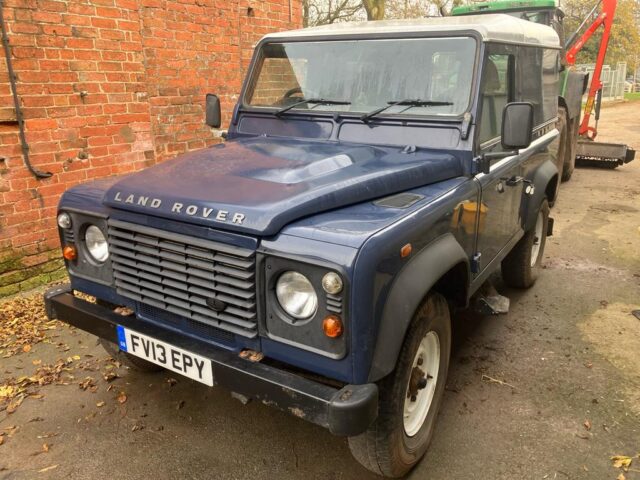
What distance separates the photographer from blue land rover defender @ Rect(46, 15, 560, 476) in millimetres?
1991

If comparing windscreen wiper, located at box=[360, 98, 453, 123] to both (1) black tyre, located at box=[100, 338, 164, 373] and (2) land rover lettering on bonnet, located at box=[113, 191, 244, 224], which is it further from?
(1) black tyre, located at box=[100, 338, 164, 373]

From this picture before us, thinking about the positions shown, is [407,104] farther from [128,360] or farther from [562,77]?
[562,77]

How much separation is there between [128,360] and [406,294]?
198cm

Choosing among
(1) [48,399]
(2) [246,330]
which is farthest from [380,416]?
(1) [48,399]

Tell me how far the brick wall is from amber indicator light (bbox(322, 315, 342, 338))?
358 cm

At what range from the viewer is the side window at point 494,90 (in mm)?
3012

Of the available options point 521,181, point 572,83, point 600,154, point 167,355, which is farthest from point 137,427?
point 600,154

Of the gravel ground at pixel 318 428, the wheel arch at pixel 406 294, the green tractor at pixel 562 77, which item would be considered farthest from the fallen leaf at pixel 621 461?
the green tractor at pixel 562 77

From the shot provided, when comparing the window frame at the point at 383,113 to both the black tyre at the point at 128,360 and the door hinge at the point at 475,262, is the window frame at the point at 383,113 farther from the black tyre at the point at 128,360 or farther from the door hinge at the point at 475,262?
the black tyre at the point at 128,360

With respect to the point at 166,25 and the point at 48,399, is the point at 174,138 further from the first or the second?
the point at 48,399

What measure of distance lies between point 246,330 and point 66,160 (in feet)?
11.1

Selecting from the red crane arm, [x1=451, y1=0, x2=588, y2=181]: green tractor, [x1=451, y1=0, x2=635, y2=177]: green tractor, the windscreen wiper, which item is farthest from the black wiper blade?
the red crane arm

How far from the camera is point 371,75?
126 inches

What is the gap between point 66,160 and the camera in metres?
4.74
